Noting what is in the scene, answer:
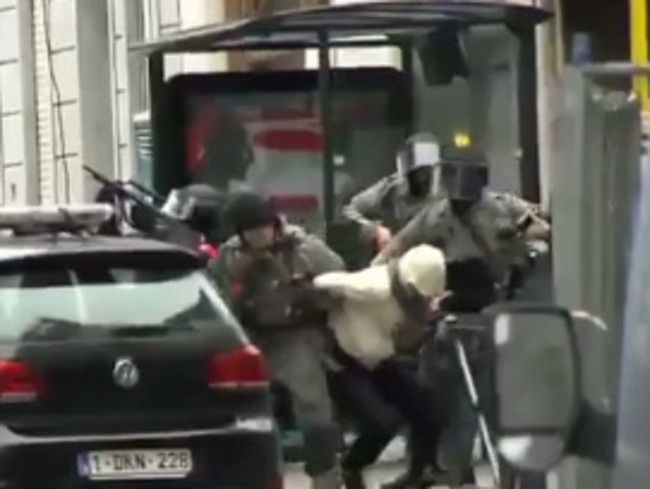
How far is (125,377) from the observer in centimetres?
1153

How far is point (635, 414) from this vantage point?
4012mm

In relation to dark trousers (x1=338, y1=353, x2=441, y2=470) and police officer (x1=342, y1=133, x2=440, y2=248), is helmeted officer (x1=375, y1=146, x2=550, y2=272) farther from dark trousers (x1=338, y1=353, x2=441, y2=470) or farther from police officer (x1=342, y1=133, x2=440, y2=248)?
dark trousers (x1=338, y1=353, x2=441, y2=470)

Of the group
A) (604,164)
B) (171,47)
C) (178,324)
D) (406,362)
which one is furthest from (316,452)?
(604,164)

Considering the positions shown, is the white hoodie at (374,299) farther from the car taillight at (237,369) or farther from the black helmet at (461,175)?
the car taillight at (237,369)

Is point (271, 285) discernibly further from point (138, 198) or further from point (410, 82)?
point (410, 82)

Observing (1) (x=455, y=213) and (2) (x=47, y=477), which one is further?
(1) (x=455, y=213)

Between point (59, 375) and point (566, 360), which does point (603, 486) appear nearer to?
point (566, 360)

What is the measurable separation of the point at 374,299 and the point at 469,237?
1077 millimetres

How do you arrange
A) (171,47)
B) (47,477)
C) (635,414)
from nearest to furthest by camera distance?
1. (635,414)
2. (47,477)
3. (171,47)

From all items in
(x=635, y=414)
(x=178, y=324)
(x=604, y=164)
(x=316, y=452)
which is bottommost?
(x=316, y=452)

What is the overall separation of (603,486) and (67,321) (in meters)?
7.69

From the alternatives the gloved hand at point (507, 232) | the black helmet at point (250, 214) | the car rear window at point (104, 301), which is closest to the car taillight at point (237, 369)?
the car rear window at point (104, 301)

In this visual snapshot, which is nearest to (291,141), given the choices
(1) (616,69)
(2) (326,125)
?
(2) (326,125)

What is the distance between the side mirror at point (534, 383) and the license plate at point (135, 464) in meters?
7.36
